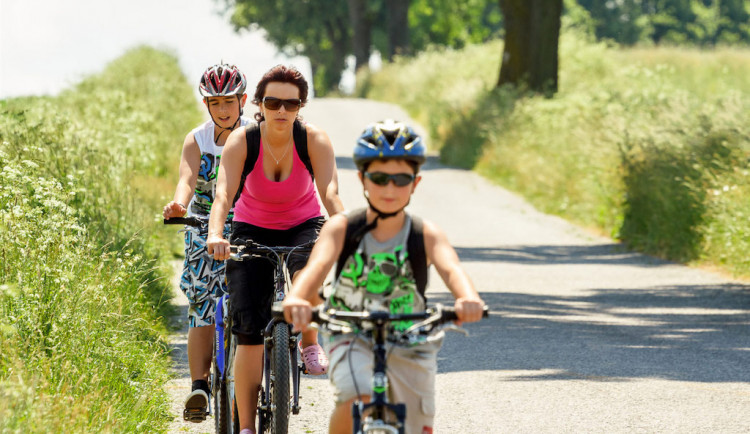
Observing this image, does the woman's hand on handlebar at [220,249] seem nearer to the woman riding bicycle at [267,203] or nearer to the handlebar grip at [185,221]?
the woman riding bicycle at [267,203]

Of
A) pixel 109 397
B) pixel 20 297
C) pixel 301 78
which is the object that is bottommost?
pixel 109 397

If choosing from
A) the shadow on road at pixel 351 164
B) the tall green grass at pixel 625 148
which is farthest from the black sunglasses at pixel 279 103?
the shadow on road at pixel 351 164

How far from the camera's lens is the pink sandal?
597 centimetres

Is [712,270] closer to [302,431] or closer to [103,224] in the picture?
[103,224]

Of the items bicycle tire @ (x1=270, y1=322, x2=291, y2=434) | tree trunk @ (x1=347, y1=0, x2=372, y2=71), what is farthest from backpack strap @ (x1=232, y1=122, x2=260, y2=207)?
tree trunk @ (x1=347, y1=0, x2=372, y2=71)

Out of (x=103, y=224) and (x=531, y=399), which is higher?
(x=103, y=224)

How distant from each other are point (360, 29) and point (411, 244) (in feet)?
193

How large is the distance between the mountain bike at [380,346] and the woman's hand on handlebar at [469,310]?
0.02 meters

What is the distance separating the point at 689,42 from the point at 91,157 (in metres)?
79.3

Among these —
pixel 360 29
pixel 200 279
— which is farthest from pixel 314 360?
pixel 360 29

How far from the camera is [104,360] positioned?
21.1 feet

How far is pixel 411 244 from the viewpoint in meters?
4.52

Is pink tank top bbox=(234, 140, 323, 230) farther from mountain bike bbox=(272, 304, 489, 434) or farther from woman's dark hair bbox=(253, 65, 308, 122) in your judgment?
mountain bike bbox=(272, 304, 489, 434)

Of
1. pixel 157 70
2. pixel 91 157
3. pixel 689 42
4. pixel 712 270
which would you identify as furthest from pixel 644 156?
pixel 689 42
